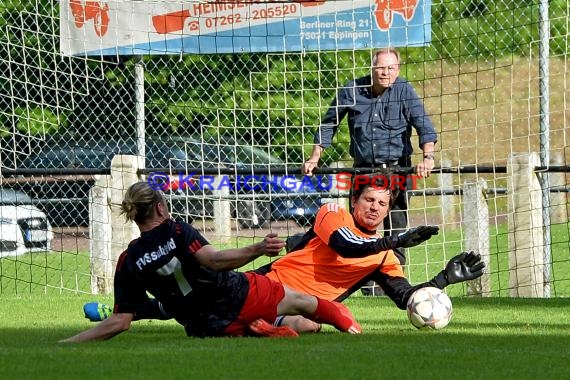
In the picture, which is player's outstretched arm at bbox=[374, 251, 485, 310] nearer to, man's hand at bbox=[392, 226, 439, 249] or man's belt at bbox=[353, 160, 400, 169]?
man's hand at bbox=[392, 226, 439, 249]

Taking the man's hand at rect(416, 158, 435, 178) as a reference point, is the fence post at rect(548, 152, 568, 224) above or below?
below

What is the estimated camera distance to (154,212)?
746 cm

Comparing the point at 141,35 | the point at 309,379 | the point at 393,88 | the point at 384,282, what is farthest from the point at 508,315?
the point at 141,35

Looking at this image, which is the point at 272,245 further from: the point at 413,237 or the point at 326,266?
the point at 326,266

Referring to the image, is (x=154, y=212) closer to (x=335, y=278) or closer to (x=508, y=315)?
(x=335, y=278)

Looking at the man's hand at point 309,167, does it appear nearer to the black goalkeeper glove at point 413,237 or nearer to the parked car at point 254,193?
the parked car at point 254,193

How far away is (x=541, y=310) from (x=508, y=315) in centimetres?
44

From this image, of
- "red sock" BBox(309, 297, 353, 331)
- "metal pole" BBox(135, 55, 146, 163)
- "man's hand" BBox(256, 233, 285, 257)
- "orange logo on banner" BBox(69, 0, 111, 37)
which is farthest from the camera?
"orange logo on banner" BBox(69, 0, 111, 37)

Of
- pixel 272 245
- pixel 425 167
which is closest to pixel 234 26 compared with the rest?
pixel 425 167

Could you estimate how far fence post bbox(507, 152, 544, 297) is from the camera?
36.5ft

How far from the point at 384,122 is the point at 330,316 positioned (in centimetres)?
347

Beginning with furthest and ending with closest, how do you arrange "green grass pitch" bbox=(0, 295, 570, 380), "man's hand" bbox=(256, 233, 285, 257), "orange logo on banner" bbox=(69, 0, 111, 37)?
1. "orange logo on banner" bbox=(69, 0, 111, 37)
2. "man's hand" bbox=(256, 233, 285, 257)
3. "green grass pitch" bbox=(0, 295, 570, 380)

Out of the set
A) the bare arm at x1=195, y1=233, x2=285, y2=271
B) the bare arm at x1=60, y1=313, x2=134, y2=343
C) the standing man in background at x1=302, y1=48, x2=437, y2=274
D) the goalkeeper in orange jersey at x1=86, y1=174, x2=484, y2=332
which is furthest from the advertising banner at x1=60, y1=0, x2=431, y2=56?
the bare arm at x1=195, y1=233, x2=285, y2=271

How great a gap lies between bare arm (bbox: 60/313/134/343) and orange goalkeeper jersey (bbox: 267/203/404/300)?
4.59 ft
